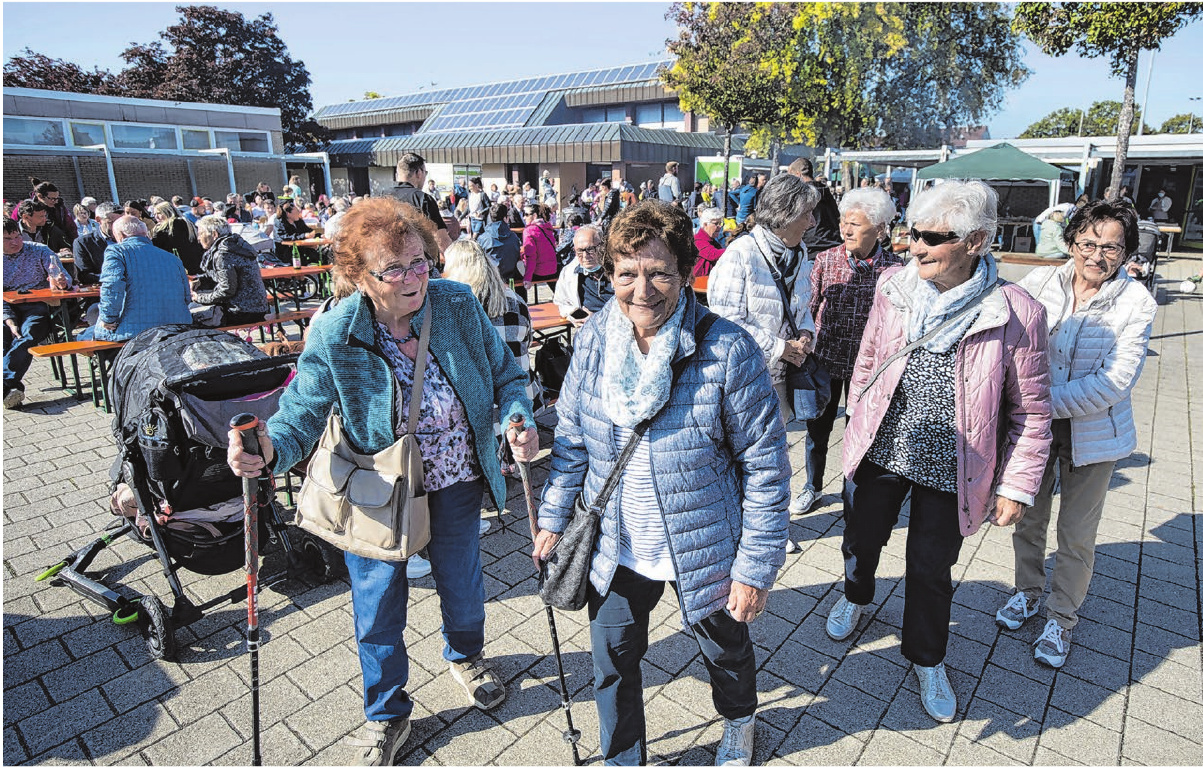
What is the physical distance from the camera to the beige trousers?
9.61 feet

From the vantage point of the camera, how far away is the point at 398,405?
93.7 inches

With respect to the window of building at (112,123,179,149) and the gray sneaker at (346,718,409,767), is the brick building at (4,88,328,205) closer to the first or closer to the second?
the window of building at (112,123,179,149)

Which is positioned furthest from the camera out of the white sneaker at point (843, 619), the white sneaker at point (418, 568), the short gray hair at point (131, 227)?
the short gray hair at point (131, 227)

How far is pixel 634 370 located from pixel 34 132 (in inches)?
1222

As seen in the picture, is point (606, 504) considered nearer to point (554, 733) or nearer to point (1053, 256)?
point (554, 733)

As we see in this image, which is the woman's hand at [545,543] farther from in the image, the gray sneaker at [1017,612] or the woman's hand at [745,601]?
the gray sneaker at [1017,612]

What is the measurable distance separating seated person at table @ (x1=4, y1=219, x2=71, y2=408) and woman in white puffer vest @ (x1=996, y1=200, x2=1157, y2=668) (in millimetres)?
8742

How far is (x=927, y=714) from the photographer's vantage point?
2.73 metres

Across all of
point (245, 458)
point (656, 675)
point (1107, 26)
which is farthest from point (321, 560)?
point (1107, 26)

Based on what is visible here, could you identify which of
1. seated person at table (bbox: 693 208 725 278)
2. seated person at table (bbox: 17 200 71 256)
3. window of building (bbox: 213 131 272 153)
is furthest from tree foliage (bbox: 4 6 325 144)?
seated person at table (bbox: 693 208 725 278)

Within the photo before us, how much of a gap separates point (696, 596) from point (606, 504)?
396mm

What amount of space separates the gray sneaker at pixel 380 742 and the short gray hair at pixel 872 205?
3587 mm

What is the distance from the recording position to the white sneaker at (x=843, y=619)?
10.4 ft

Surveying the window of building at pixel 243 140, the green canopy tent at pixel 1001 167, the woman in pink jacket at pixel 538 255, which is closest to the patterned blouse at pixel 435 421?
the woman in pink jacket at pixel 538 255
